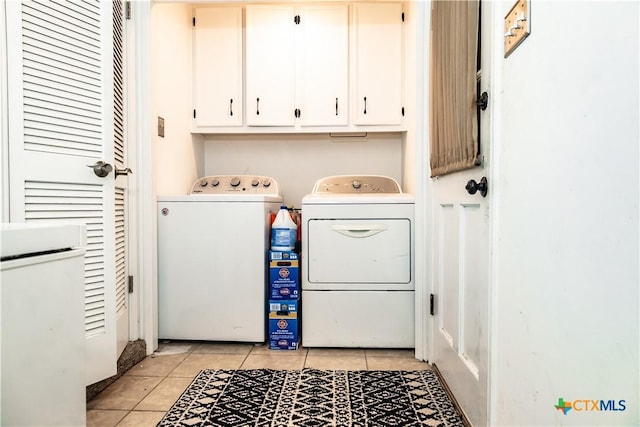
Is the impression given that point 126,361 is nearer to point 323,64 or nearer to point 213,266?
point 213,266

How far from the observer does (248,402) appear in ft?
4.99

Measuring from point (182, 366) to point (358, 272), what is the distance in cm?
103

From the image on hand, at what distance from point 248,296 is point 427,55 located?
1625mm

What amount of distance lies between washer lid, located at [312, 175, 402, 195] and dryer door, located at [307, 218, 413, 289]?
1.50ft

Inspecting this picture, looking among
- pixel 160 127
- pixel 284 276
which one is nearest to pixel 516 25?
pixel 284 276

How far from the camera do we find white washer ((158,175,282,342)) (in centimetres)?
215

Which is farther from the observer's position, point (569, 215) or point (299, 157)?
point (299, 157)

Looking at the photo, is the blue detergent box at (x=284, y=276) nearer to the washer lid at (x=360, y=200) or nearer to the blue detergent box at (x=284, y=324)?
the blue detergent box at (x=284, y=324)

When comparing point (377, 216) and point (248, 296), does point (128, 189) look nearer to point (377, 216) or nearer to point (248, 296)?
point (248, 296)

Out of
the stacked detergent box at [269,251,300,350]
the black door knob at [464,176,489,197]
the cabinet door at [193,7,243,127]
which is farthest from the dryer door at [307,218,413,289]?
the cabinet door at [193,7,243,127]

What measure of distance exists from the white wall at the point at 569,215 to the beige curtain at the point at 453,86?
0.19 m

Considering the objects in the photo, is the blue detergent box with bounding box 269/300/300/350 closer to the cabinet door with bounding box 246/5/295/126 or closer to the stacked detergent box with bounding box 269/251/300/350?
the stacked detergent box with bounding box 269/251/300/350

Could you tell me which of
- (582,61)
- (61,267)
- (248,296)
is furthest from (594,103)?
(248,296)

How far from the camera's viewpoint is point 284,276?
6.98 feet
